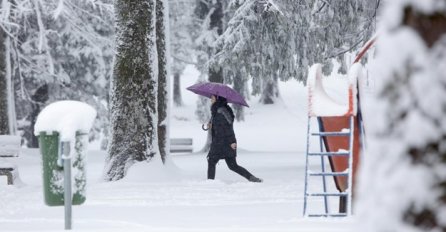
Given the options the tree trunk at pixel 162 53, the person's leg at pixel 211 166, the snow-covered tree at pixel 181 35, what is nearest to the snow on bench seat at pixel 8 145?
the tree trunk at pixel 162 53

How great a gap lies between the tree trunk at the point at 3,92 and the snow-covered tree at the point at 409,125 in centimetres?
1899

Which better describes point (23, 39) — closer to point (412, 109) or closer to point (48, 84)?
point (48, 84)

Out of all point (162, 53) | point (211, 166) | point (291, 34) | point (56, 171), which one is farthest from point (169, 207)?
point (291, 34)

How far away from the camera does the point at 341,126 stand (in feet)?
26.2

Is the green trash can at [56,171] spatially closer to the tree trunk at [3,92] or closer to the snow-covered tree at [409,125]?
the snow-covered tree at [409,125]

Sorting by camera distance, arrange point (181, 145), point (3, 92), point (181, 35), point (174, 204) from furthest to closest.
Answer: point (181, 35) < point (181, 145) < point (3, 92) < point (174, 204)

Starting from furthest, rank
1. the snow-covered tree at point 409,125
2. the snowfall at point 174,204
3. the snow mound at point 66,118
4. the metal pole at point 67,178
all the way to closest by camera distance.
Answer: the snowfall at point 174,204, the snow mound at point 66,118, the metal pole at point 67,178, the snow-covered tree at point 409,125

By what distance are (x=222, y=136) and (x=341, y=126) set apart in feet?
19.3

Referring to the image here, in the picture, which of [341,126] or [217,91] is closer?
[341,126]

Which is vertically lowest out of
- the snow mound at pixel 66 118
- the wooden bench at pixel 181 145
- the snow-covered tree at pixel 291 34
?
the wooden bench at pixel 181 145

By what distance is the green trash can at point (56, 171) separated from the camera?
7543 millimetres


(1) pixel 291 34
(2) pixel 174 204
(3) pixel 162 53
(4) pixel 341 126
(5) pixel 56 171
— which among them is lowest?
(2) pixel 174 204

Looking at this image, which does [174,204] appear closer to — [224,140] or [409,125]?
[224,140]

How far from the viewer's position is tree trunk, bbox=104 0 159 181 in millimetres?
13914
